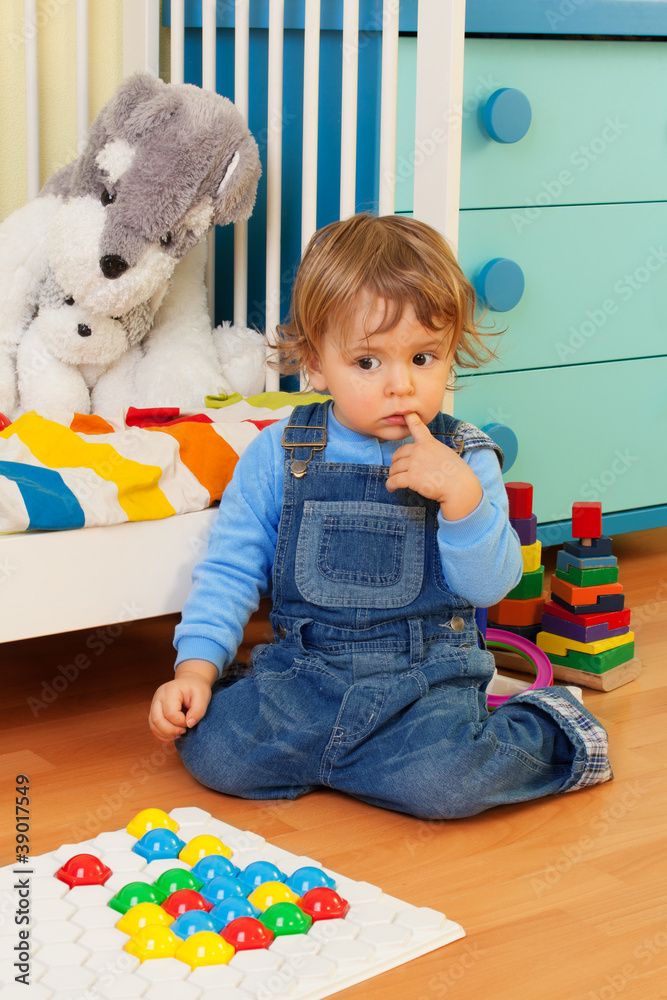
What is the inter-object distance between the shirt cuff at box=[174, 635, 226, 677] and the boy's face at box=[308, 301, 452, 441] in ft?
0.80

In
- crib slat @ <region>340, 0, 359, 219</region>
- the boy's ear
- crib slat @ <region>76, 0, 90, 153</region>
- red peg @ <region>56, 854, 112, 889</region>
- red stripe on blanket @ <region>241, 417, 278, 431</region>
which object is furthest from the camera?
crib slat @ <region>76, 0, 90, 153</region>

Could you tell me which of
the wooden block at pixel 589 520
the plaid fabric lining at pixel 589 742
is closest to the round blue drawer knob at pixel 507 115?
the wooden block at pixel 589 520

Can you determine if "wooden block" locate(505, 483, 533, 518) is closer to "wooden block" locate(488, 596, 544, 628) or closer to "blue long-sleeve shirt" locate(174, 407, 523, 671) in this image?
"wooden block" locate(488, 596, 544, 628)

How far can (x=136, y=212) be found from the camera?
4.09ft

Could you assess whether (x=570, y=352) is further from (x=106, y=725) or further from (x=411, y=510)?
(x=106, y=725)

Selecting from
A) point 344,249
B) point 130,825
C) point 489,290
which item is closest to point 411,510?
point 344,249

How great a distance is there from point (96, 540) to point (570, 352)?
0.78m

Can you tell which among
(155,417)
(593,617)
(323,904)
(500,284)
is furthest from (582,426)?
(323,904)

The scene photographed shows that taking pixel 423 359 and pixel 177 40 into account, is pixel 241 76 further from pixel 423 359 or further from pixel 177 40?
pixel 423 359

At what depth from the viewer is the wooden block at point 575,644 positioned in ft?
3.99

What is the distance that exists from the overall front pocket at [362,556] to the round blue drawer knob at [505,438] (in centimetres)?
45

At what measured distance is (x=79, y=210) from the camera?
50.0 inches

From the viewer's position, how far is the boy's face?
929 millimetres

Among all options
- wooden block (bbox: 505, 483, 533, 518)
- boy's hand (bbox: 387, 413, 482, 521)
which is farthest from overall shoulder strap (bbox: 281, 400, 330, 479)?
wooden block (bbox: 505, 483, 533, 518)
